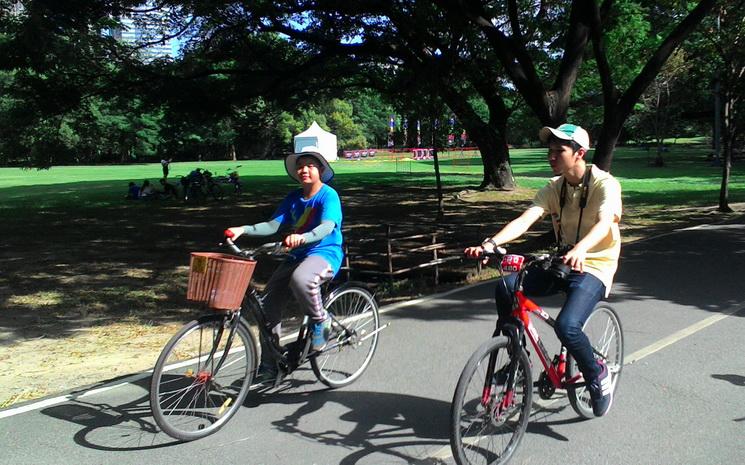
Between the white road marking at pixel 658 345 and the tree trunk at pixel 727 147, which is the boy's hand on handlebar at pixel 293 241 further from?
the tree trunk at pixel 727 147

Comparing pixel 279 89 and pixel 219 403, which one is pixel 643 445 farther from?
pixel 279 89

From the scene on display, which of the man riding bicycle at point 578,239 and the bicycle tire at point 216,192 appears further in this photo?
the bicycle tire at point 216,192

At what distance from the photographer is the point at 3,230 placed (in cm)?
1509

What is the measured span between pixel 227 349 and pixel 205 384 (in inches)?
11.6

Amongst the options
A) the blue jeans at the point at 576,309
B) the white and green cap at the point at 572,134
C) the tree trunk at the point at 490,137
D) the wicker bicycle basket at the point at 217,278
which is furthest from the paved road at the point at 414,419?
the tree trunk at the point at 490,137

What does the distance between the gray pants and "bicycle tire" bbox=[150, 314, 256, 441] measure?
1.13 feet

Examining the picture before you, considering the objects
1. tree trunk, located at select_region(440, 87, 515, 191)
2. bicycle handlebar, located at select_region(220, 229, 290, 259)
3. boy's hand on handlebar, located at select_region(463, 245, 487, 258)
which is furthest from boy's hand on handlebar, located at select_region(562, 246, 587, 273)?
tree trunk, located at select_region(440, 87, 515, 191)

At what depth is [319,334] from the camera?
4.46m

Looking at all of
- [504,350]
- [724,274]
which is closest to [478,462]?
[504,350]

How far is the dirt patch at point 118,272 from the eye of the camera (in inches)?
227

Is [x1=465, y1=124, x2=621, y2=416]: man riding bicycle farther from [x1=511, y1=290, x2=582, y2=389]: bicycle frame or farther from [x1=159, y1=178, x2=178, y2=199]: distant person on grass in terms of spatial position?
[x1=159, y1=178, x2=178, y2=199]: distant person on grass

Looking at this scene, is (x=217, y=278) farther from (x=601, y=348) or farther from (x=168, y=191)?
(x=168, y=191)

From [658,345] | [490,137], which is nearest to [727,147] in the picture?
[490,137]

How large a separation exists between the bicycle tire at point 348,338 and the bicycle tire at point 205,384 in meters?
0.63
